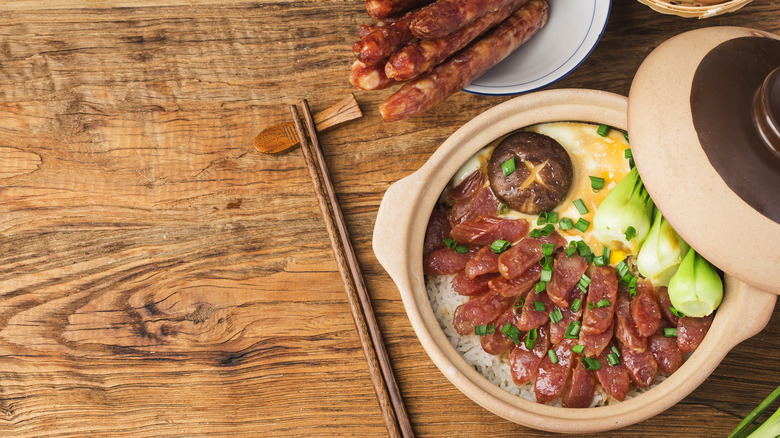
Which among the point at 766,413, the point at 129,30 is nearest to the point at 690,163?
the point at 766,413

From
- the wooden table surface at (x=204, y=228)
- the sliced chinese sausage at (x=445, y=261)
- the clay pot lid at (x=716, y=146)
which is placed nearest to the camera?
the clay pot lid at (x=716, y=146)

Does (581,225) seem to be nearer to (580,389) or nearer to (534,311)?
(534,311)

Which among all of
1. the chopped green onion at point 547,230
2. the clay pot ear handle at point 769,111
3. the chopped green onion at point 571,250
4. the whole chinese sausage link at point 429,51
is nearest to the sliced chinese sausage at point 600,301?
the chopped green onion at point 571,250

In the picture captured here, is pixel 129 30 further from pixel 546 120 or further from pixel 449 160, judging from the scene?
pixel 546 120

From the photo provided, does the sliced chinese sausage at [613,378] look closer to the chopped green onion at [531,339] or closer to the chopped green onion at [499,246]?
the chopped green onion at [531,339]

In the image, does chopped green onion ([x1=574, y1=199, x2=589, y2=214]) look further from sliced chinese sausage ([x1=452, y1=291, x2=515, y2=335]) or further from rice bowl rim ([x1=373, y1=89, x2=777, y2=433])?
sliced chinese sausage ([x1=452, y1=291, x2=515, y2=335])

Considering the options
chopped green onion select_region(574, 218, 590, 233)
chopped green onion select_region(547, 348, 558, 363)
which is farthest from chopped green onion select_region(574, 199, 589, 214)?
chopped green onion select_region(547, 348, 558, 363)

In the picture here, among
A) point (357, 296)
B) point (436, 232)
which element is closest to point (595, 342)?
point (436, 232)
